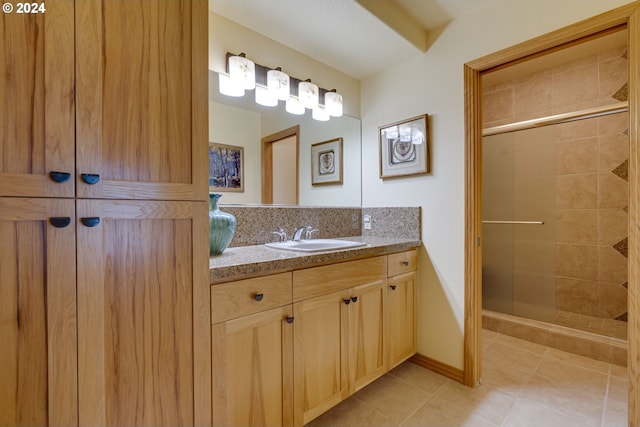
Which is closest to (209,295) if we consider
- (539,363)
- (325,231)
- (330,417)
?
(330,417)

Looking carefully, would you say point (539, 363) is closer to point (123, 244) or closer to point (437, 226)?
point (437, 226)

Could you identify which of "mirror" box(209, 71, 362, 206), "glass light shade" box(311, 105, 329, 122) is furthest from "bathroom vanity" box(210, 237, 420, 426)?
"glass light shade" box(311, 105, 329, 122)

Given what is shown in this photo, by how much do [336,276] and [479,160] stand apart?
3.74ft

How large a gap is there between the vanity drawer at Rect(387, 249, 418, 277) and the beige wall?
0.08 meters

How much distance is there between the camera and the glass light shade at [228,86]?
161 cm

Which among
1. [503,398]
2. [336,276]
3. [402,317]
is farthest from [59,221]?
[503,398]

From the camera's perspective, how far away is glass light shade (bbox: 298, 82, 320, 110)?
1935mm

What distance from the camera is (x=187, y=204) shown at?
0.95m

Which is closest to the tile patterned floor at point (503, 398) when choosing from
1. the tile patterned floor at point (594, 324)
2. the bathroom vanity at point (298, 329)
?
the bathroom vanity at point (298, 329)

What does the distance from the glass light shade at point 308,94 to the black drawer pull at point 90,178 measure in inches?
56.1

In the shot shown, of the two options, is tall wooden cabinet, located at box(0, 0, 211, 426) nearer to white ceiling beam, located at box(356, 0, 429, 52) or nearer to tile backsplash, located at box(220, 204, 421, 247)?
tile backsplash, located at box(220, 204, 421, 247)

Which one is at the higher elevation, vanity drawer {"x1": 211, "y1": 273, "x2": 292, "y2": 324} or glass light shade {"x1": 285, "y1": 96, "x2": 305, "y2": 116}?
glass light shade {"x1": 285, "y1": 96, "x2": 305, "y2": 116}

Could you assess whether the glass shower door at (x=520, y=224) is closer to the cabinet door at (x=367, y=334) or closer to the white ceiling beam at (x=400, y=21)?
the white ceiling beam at (x=400, y=21)

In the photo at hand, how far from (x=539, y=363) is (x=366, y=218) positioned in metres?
1.54
